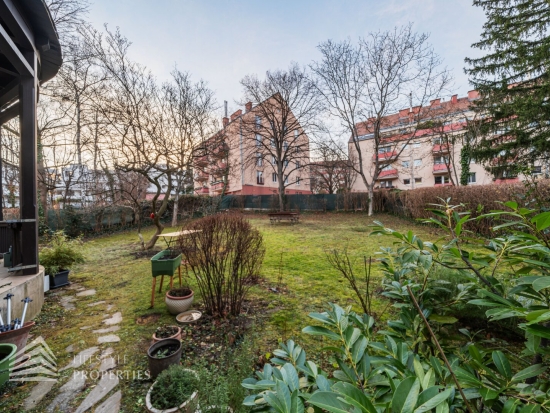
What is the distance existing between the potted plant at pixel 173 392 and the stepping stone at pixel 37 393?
117cm

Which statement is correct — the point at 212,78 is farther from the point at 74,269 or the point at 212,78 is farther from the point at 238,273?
the point at 238,273

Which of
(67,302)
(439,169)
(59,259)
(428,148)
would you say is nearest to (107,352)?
(67,302)

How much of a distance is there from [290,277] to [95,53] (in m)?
10.6

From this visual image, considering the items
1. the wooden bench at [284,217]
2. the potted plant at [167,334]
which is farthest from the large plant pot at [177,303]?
the wooden bench at [284,217]

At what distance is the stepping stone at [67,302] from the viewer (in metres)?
4.06

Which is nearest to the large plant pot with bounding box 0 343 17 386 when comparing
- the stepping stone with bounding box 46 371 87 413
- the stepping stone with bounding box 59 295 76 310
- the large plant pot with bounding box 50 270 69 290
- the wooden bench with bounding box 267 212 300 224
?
the stepping stone with bounding box 46 371 87 413

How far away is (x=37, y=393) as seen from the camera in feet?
7.31

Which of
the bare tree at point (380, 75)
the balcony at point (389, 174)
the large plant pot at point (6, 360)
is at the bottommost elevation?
the large plant pot at point (6, 360)

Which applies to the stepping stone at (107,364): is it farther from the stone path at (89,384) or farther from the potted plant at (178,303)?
the potted plant at (178,303)

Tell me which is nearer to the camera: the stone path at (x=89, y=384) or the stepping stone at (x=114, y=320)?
the stone path at (x=89, y=384)

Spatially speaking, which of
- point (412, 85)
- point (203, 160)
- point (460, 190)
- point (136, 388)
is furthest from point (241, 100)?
point (136, 388)

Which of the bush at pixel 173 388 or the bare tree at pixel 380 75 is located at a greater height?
the bare tree at pixel 380 75

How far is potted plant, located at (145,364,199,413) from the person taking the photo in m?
1.80

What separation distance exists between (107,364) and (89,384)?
0.90ft
